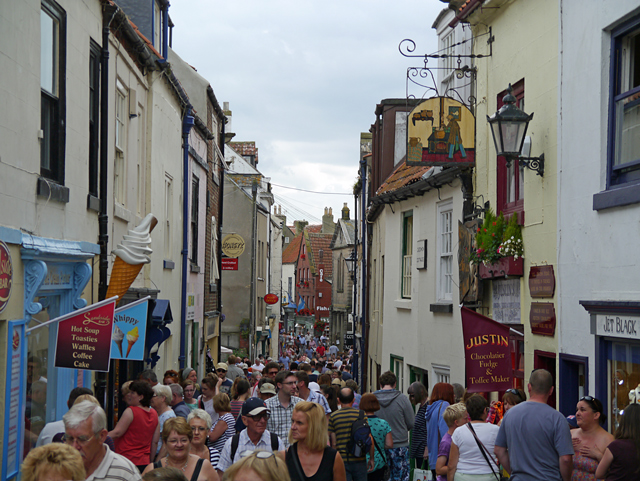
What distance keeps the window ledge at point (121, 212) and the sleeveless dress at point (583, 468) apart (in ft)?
24.3

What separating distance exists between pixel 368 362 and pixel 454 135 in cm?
1385

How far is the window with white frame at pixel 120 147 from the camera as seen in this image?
12000 millimetres

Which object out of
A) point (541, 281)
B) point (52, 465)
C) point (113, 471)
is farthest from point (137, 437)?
point (541, 281)

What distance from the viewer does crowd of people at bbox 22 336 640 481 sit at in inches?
193

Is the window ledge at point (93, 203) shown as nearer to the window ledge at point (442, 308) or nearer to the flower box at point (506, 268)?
the flower box at point (506, 268)

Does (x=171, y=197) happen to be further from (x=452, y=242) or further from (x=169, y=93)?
(x=452, y=242)

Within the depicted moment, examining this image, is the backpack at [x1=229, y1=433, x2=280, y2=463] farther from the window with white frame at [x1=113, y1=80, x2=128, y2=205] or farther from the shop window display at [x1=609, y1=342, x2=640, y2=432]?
the window with white frame at [x1=113, y1=80, x2=128, y2=205]

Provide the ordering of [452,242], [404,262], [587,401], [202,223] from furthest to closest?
[202,223] → [404,262] → [452,242] → [587,401]

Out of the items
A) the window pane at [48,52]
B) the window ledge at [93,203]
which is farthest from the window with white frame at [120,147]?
the window pane at [48,52]

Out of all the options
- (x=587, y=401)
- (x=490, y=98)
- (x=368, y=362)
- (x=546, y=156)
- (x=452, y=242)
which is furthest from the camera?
(x=368, y=362)

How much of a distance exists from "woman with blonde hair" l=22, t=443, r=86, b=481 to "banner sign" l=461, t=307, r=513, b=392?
18.6 ft

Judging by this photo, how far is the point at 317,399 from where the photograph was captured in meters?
9.77

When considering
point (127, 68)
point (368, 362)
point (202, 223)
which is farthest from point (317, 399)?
point (368, 362)

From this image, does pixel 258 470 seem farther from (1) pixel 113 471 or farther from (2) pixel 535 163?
(2) pixel 535 163
